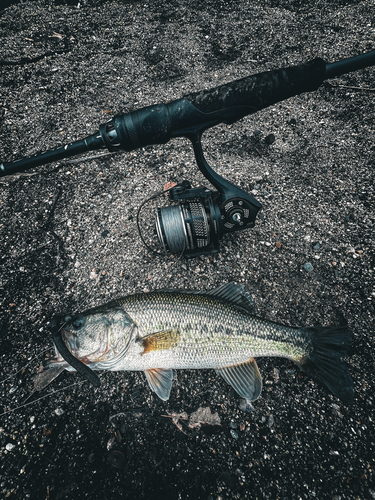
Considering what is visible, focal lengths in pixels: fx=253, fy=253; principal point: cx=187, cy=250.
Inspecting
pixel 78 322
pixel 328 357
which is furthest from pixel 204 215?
pixel 328 357

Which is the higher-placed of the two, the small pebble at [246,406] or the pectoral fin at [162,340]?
the pectoral fin at [162,340]

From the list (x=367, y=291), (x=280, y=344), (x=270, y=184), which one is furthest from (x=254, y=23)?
(x=280, y=344)

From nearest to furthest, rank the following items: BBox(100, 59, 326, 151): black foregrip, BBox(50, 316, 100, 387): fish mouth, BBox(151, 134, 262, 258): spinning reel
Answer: BBox(50, 316, 100, 387): fish mouth < BBox(100, 59, 326, 151): black foregrip < BBox(151, 134, 262, 258): spinning reel

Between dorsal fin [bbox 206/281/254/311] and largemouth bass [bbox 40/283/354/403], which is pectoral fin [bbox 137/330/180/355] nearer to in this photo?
largemouth bass [bbox 40/283/354/403]

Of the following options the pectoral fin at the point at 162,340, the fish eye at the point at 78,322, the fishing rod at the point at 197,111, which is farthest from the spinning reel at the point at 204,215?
the fish eye at the point at 78,322

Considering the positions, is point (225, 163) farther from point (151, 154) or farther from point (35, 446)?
point (35, 446)

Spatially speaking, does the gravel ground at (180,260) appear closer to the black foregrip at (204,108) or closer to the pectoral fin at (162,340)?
the pectoral fin at (162,340)

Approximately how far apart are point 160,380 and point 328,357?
1.53 metres

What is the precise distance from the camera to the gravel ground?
226 cm

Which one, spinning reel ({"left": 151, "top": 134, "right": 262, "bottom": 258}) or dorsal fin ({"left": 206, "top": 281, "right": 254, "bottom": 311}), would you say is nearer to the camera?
dorsal fin ({"left": 206, "top": 281, "right": 254, "bottom": 311})

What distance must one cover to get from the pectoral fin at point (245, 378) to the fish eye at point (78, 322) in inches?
52.3

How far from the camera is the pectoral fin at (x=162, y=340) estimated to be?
227 centimetres

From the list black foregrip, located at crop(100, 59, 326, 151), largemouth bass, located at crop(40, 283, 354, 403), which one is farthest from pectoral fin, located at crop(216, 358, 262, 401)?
black foregrip, located at crop(100, 59, 326, 151)

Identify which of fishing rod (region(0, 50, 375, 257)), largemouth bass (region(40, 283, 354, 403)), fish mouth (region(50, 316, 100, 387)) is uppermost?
fishing rod (region(0, 50, 375, 257))
